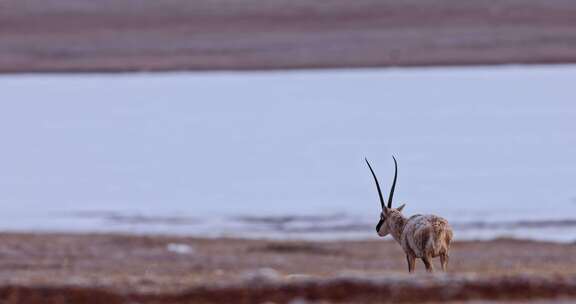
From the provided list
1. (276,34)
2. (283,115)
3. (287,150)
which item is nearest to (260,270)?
(287,150)

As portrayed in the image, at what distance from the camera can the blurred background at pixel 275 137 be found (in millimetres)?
12367

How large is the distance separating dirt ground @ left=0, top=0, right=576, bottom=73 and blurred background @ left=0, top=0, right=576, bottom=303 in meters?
0.09

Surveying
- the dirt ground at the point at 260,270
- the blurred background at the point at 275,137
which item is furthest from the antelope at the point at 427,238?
the blurred background at the point at 275,137

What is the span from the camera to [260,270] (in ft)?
34.3

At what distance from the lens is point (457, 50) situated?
2873 centimetres

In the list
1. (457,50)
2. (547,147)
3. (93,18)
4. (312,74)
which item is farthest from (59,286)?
(93,18)

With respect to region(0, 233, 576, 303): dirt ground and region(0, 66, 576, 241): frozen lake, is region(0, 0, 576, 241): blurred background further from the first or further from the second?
region(0, 233, 576, 303): dirt ground

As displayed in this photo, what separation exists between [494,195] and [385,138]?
158 inches

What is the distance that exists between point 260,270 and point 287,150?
8431 millimetres

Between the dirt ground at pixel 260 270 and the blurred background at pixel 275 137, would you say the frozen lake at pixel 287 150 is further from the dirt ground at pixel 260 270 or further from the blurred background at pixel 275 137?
the dirt ground at pixel 260 270

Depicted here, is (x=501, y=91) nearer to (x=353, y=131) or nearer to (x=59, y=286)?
(x=353, y=131)

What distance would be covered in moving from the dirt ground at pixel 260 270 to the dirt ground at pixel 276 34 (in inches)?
599

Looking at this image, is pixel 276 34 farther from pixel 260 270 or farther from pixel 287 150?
pixel 260 270

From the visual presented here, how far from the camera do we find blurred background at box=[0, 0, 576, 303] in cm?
1237
